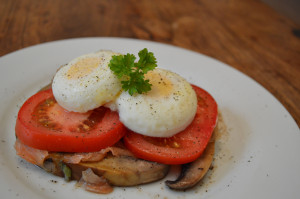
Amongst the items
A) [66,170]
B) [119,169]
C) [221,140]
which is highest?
[221,140]

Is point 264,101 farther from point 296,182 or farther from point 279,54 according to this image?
point 279,54

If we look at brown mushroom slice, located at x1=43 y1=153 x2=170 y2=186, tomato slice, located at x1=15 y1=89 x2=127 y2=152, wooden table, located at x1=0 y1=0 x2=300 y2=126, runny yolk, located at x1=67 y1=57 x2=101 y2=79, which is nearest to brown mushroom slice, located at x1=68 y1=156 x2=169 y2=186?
brown mushroom slice, located at x1=43 y1=153 x2=170 y2=186

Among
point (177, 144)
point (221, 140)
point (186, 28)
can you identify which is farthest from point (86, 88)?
point (186, 28)

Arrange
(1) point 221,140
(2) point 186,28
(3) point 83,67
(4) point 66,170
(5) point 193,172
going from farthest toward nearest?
(2) point 186,28, (1) point 221,140, (3) point 83,67, (5) point 193,172, (4) point 66,170

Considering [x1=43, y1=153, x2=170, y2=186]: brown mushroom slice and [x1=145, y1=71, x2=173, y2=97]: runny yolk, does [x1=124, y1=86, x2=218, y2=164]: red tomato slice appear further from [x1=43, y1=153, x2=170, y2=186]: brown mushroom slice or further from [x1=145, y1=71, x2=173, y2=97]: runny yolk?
[x1=145, y1=71, x2=173, y2=97]: runny yolk

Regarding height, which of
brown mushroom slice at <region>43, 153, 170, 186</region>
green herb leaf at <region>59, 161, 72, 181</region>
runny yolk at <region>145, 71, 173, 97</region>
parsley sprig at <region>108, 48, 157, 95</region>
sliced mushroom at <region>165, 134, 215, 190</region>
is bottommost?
green herb leaf at <region>59, 161, 72, 181</region>

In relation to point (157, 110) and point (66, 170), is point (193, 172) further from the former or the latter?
point (66, 170)

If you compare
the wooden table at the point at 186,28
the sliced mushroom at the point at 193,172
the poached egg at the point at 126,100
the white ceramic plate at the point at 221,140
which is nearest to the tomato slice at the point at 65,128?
the poached egg at the point at 126,100
